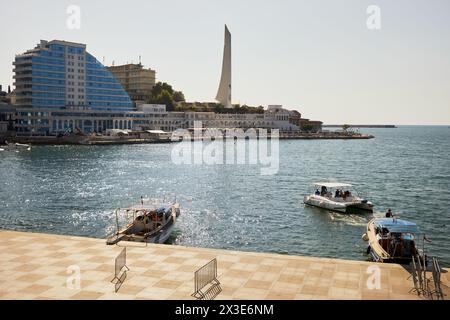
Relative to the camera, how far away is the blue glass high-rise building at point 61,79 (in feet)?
470

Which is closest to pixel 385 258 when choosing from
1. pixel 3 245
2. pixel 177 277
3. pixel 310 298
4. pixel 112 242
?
pixel 310 298

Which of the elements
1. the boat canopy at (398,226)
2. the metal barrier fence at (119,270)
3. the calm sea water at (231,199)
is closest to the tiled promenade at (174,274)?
the metal barrier fence at (119,270)

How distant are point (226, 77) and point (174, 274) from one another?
543 ft

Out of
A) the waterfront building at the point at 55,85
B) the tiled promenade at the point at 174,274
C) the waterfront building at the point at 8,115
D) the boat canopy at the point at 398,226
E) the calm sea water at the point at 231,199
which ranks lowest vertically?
the calm sea water at the point at 231,199

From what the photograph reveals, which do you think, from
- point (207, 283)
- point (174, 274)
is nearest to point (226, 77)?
point (174, 274)

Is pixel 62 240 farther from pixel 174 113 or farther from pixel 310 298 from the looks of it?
pixel 174 113

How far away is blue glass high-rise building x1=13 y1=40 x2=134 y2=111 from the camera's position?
143250 millimetres

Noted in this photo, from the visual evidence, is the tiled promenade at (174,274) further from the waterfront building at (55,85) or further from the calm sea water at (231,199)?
the waterfront building at (55,85)

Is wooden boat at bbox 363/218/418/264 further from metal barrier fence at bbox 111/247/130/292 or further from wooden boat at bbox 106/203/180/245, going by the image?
metal barrier fence at bbox 111/247/130/292

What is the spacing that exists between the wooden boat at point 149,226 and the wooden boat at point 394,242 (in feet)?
40.3

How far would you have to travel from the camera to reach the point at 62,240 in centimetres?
2167

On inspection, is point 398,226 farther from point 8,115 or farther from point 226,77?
point 226,77

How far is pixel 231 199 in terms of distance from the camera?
4781 cm
